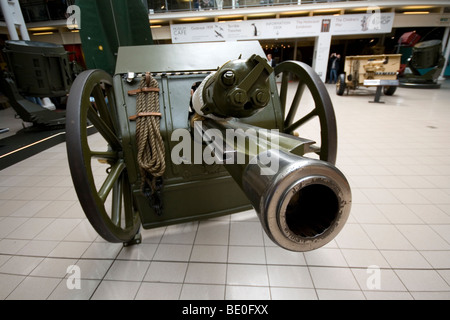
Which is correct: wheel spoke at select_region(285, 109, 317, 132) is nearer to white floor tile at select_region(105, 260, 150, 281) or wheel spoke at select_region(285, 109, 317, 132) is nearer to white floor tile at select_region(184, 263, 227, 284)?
white floor tile at select_region(184, 263, 227, 284)

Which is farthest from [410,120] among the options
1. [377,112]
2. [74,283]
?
[74,283]

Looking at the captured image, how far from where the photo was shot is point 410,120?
18.4 feet

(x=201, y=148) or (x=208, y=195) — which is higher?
(x=201, y=148)

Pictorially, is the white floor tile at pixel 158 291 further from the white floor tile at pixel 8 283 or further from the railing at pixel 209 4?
the railing at pixel 209 4

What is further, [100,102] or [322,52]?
[322,52]

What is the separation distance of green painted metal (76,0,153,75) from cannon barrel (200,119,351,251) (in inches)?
107

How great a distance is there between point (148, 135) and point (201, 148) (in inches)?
16.1

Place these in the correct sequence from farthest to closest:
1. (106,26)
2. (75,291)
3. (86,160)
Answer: (106,26), (75,291), (86,160)

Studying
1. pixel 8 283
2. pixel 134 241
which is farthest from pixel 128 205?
pixel 8 283

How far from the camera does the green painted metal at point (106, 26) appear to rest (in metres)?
2.74

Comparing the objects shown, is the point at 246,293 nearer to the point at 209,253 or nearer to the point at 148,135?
the point at 209,253

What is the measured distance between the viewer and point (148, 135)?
68.9 inches

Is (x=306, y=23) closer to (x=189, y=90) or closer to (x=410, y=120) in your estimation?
(x=410, y=120)
